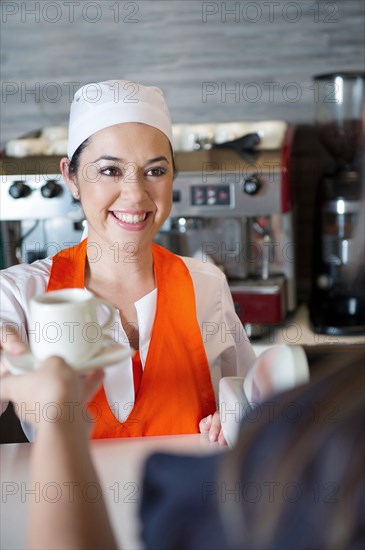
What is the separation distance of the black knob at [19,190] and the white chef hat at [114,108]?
0.87m

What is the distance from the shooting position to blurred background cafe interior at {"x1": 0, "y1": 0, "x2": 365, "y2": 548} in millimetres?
2258

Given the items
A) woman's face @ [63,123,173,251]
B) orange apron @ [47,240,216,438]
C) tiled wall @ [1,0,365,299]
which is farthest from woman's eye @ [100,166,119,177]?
tiled wall @ [1,0,365,299]

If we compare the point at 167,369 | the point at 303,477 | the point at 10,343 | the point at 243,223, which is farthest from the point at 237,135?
the point at 303,477

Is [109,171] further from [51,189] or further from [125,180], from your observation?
[51,189]

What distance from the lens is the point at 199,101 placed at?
277 cm

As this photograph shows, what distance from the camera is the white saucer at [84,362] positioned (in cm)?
93

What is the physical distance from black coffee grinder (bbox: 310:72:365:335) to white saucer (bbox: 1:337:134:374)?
4.41ft

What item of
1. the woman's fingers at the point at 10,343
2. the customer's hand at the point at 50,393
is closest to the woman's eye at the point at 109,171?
the woman's fingers at the point at 10,343

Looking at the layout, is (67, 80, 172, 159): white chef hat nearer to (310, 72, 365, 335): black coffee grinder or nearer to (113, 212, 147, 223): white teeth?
(113, 212, 147, 223): white teeth

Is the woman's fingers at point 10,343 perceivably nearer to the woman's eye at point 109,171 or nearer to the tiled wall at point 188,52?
the woman's eye at point 109,171

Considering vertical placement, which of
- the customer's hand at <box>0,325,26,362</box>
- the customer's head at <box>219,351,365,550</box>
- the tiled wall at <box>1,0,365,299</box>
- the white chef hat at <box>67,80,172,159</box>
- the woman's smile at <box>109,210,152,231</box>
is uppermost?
the tiled wall at <box>1,0,365,299</box>

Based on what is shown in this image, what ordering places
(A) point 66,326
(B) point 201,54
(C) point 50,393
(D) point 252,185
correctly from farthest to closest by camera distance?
(B) point 201,54, (D) point 252,185, (A) point 66,326, (C) point 50,393

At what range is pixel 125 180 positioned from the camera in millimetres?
1416

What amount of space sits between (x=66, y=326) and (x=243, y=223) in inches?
58.9
